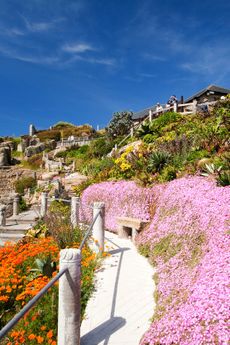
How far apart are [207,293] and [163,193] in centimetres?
599

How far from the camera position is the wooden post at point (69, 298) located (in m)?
4.05

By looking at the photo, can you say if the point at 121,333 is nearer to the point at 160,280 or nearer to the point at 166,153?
the point at 160,280

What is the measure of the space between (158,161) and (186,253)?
618cm

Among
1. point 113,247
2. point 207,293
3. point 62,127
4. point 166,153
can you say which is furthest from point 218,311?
point 62,127

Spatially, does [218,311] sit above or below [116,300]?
above

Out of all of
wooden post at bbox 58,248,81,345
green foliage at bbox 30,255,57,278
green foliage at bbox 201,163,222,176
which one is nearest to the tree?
green foliage at bbox 201,163,222,176

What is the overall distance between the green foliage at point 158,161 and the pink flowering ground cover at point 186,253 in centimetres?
103

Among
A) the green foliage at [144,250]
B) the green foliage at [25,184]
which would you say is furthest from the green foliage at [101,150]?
the green foliage at [144,250]

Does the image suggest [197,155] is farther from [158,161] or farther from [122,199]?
[122,199]

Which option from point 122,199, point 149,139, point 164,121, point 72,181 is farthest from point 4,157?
point 122,199

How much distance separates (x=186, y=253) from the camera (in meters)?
6.31

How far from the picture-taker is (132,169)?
13.8 metres

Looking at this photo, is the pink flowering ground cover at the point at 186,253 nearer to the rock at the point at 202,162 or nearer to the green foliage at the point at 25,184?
the rock at the point at 202,162

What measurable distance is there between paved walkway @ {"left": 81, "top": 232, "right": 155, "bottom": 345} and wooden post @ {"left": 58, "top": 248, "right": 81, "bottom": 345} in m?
0.41
